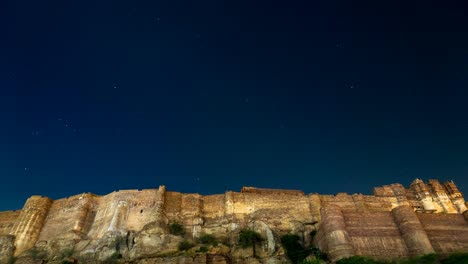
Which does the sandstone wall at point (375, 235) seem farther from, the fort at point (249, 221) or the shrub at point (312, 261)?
the shrub at point (312, 261)

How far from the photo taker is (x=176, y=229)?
42938 mm

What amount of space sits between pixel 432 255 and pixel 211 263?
19028mm

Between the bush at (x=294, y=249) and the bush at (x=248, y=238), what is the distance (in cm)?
299

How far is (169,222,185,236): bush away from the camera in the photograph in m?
42.5

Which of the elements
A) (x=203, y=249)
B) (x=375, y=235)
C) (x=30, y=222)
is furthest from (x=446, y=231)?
(x=30, y=222)

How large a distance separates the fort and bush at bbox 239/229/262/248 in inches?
29.5

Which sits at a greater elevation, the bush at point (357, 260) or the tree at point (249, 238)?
the tree at point (249, 238)

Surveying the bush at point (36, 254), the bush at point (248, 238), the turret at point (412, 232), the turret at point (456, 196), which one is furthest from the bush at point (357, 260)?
the bush at point (36, 254)

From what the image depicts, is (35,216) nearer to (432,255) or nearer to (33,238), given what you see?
(33,238)

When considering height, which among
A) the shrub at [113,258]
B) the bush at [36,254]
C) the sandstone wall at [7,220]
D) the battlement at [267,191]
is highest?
the battlement at [267,191]

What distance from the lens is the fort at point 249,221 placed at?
35.7 metres

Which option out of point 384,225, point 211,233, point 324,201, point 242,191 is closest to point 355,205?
point 324,201

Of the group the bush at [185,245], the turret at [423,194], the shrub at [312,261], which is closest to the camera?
the shrub at [312,261]

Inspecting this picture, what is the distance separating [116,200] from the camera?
4575 cm
